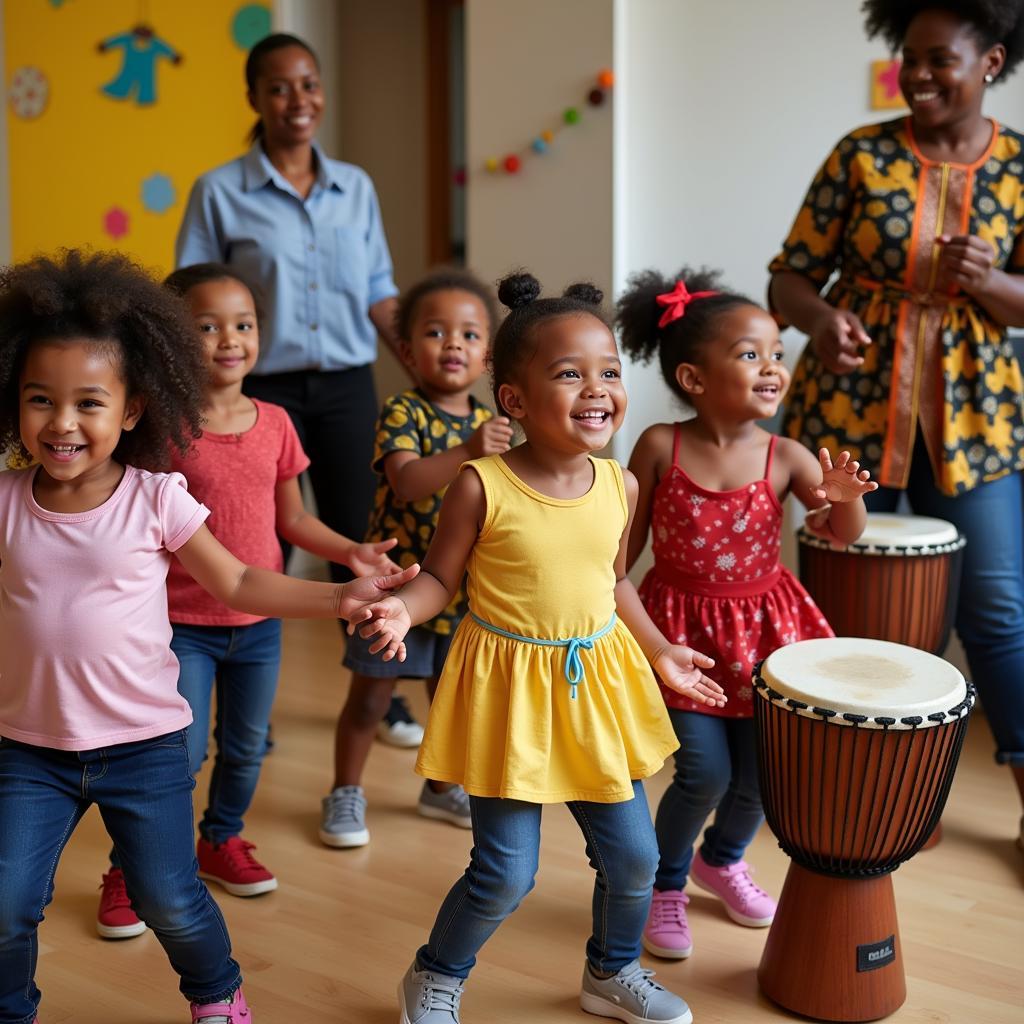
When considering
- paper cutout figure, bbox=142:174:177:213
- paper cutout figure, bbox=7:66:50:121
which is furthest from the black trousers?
paper cutout figure, bbox=7:66:50:121

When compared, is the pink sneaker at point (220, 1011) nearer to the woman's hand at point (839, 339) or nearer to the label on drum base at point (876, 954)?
the label on drum base at point (876, 954)

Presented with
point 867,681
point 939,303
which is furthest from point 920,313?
point 867,681

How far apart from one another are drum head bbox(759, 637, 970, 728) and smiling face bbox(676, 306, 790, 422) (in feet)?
1.33

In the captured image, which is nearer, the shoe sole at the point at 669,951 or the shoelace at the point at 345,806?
the shoe sole at the point at 669,951

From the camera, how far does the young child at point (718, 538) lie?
6.99ft

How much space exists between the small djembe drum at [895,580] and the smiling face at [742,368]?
0.50 metres

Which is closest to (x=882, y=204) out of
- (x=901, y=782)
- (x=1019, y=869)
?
(x=901, y=782)

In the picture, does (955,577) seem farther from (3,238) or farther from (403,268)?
(3,238)

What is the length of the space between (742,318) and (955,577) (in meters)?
0.78

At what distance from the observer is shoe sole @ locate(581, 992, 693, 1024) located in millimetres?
1900

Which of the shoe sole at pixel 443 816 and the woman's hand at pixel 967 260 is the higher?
the woman's hand at pixel 967 260

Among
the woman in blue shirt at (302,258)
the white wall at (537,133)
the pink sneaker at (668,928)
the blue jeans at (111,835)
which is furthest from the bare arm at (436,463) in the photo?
the white wall at (537,133)

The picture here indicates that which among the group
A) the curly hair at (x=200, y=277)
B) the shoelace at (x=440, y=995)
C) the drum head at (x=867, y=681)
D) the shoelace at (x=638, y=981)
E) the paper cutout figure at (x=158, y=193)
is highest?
the paper cutout figure at (x=158, y=193)

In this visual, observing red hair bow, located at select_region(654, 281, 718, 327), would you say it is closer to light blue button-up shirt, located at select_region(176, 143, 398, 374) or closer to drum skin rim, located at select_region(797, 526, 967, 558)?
drum skin rim, located at select_region(797, 526, 967, 558)
